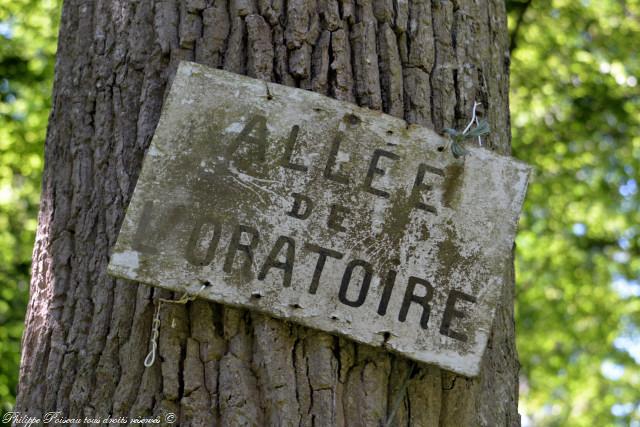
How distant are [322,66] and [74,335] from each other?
0.91m

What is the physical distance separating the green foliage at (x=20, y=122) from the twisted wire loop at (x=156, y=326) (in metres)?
4.29

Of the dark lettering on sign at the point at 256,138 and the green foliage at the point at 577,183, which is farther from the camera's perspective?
the green foliage at the point at 577,183

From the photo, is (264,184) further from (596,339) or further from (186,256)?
(596,339)

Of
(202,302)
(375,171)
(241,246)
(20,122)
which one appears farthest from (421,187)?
(20,122)

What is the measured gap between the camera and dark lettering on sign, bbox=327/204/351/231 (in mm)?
1881

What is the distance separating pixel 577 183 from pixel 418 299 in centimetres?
681

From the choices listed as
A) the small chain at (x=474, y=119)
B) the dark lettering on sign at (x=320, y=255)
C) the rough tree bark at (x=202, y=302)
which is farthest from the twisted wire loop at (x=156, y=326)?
the small chain at (x=474, y=119)

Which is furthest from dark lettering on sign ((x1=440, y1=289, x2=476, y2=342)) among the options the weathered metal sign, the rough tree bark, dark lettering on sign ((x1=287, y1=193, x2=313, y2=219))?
dark lettering on sign ((x1=287, y1=193, x2=313, y2=219))

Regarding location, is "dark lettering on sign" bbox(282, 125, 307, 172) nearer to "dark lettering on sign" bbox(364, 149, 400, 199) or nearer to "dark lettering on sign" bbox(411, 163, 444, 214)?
"dark lettering on sign" bbox(364, 149, 400, 199)

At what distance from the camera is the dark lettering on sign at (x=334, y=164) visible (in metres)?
1.91

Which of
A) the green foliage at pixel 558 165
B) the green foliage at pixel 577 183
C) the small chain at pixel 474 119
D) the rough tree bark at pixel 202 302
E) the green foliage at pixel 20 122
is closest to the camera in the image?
the rough tree bark at pixel 202 302

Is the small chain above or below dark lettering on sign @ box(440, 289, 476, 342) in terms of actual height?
above

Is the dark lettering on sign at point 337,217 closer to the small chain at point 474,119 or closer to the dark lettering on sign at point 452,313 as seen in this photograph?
the dark lettering on sign at point 452,313

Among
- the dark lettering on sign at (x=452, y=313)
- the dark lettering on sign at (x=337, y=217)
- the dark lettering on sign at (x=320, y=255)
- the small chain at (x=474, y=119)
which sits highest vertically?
the small chain at (x=474, y=119)
